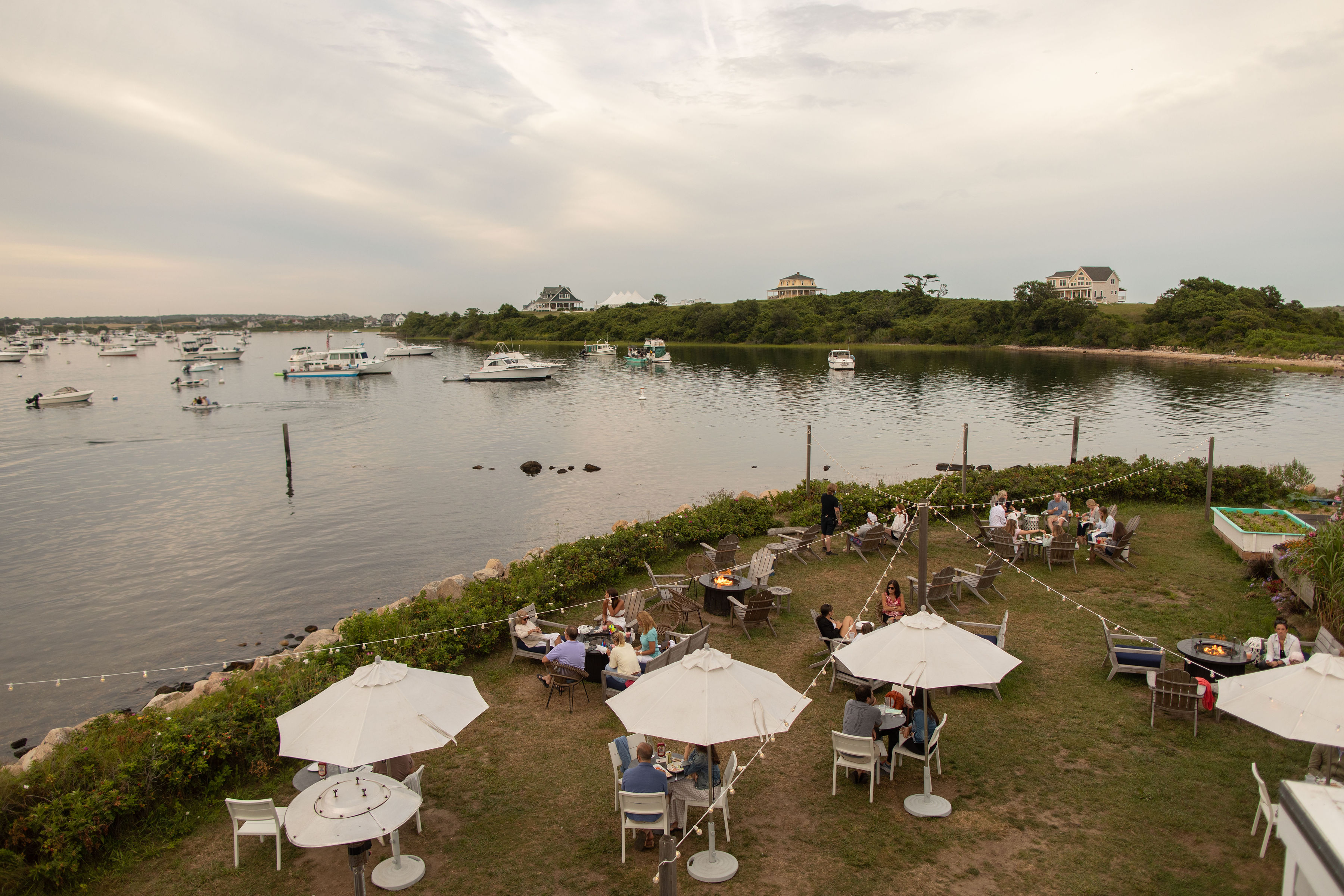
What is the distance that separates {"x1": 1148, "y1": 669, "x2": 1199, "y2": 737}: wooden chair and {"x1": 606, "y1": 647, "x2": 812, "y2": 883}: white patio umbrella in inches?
203

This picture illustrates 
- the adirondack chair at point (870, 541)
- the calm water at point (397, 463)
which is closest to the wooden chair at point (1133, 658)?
the adirondack chair at point (870, 541)

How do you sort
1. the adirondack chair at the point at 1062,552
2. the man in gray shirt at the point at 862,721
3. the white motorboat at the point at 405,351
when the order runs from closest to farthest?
the man in gray shirt at the point at 862,721
the adirondack chair at the point at 1062,552
the white motorboat at the point at 405,351

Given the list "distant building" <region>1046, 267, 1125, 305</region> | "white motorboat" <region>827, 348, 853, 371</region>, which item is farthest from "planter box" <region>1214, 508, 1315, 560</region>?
"distant building" <region>1046, 267, 1125, 305</region>

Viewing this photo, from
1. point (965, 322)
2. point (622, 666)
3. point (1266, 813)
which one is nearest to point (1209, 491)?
point (1266, 813)

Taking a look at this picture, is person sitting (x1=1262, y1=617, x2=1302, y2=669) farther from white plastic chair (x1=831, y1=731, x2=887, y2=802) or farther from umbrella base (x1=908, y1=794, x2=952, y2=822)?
white plastic chair (x1=831, y1=731, x2=887, y2=802)

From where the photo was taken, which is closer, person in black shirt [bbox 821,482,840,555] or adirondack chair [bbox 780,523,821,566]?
adirondack chair [bbox 780,523,821,566]

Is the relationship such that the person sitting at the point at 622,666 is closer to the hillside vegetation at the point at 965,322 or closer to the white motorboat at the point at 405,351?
the hillside vegetation at the point at 965,322

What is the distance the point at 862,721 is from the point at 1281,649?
609cm

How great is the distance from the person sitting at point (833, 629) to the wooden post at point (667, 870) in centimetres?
650

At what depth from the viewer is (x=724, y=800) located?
6941 mm

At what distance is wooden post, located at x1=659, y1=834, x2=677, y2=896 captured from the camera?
4.22 meters

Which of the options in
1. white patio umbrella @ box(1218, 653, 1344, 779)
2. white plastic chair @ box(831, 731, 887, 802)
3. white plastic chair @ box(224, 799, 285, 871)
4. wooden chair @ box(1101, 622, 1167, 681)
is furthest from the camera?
wooden chair @ box(1101, 622, 1167, 681)

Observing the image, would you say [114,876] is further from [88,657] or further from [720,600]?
[88,657]

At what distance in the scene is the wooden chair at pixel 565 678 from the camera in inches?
385
